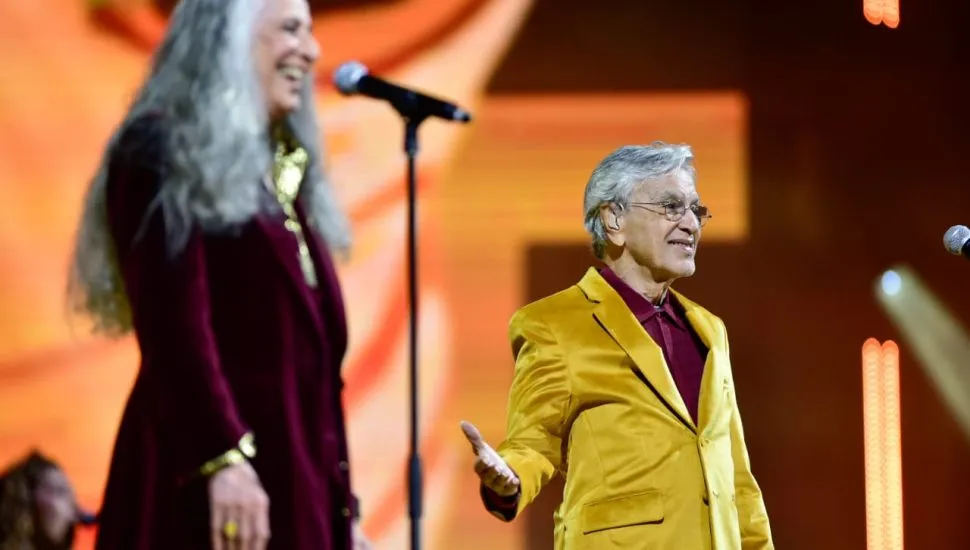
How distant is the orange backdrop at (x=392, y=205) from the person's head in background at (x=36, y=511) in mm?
109

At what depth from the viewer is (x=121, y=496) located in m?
1.90

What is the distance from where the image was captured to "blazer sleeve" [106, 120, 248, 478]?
5.99 feet

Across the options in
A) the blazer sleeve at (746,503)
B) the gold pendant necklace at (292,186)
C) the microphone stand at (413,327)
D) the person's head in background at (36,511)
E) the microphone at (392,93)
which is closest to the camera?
the gold pendant necklace at (292,186)

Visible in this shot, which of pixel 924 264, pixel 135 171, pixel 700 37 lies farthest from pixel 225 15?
pixel 924 264

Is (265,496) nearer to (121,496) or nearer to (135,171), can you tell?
(121,496)

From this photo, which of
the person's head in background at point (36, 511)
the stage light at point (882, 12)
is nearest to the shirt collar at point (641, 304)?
the person's head in background at point (36, 511)

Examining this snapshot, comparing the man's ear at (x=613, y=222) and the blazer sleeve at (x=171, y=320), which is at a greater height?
the man's ear at (x=613, y=222)

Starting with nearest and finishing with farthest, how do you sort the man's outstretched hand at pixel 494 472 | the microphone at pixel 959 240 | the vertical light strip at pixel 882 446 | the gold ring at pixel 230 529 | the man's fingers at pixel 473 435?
the gold ring at pixel 230 529 < the man's fingers at pixel 473 435 < the man's outstretched hand at pixel 494 472 < the microphone at pixel 959 240 < the vertical light strip at pixel 882 446

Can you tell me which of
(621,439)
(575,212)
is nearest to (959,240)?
(621,439)

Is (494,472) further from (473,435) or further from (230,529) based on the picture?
(230,529)

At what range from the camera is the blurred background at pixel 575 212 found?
12.4 feet

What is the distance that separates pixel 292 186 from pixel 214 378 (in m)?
0.42

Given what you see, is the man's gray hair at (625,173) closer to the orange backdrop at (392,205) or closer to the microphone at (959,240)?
the microphone at (959,240)

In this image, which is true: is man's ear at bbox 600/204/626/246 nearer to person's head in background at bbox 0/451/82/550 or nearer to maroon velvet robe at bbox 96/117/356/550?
maroon velvet robe at bbox 96/117/356/550
